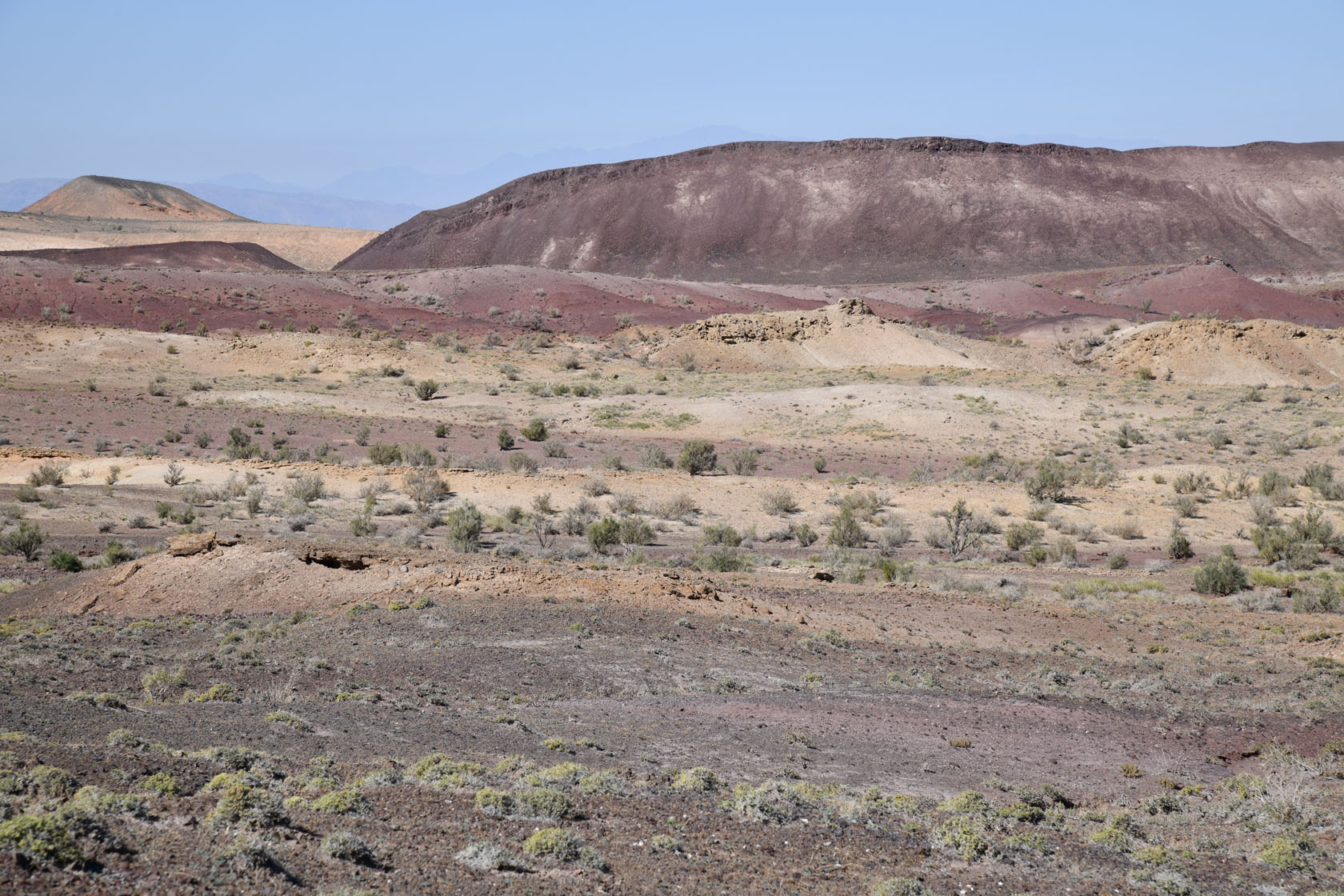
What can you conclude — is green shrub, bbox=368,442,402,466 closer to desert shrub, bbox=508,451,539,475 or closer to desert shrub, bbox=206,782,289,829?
desert shrub, bbox=508,451,539,475

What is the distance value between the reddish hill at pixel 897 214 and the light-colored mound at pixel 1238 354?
39.9 metres

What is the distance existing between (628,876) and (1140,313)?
66650 mm

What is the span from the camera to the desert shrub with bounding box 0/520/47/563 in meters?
17.2

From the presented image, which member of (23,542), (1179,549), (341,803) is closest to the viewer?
(341,803)

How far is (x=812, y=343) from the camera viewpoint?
50.7 metres

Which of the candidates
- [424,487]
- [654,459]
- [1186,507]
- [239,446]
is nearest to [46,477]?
[239,446]

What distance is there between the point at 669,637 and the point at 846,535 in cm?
924

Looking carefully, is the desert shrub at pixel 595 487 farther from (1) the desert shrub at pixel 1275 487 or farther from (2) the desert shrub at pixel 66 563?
(1) the desert shrub at pixel 1275 487

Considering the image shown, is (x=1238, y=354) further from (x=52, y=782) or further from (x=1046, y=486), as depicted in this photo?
(x=52, y=782)

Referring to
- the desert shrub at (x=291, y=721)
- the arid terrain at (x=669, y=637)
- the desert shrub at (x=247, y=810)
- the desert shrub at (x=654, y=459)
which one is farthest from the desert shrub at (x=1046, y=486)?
the desert shrub at (x=247, y=810)

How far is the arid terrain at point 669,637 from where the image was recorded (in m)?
6.19

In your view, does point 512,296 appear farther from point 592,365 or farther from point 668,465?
point 668,465

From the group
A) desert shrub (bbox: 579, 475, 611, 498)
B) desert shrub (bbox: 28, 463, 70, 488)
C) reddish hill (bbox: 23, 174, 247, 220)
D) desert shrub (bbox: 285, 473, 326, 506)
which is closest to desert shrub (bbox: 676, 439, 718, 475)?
desert shrub (bbox: 579, 475, 611, 498)

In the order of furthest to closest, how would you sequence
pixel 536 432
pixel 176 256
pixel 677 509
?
1. pixel 176 256
2. pixel 536 432
3. pixel 677 509
